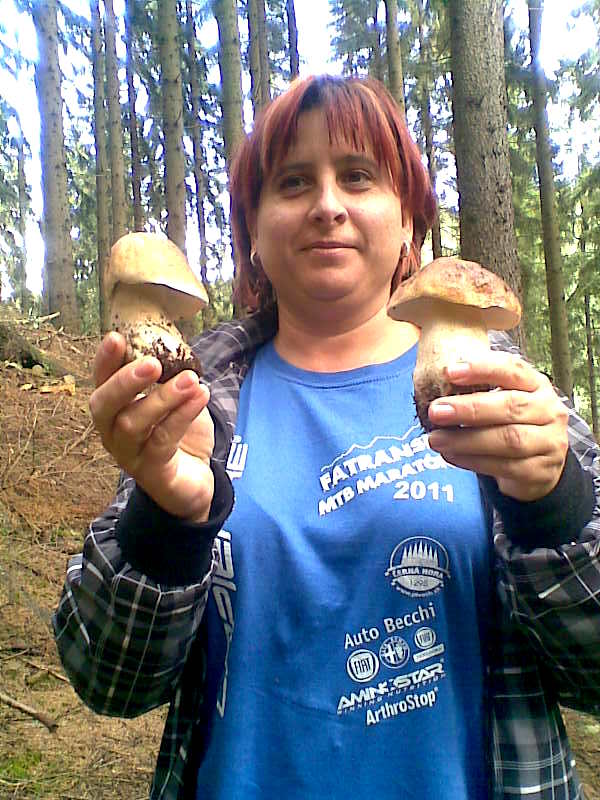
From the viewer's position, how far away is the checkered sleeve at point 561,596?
4.34 ft

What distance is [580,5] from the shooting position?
12461 millimetres

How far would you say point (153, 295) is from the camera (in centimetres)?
172

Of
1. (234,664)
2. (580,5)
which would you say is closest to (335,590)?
(234,664)

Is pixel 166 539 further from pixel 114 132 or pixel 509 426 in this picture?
pixel 114 132

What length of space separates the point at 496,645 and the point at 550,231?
9.92 meters

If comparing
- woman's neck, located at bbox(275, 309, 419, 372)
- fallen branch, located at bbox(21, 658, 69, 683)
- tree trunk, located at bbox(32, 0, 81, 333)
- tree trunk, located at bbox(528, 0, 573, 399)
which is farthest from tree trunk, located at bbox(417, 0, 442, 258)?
woman's neck, located at bbox(275, 309, 419, 372)

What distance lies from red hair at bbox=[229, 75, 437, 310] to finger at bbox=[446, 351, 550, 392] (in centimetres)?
71

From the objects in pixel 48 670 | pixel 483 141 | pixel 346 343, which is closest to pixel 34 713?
pixel 48 670

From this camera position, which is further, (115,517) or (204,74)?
(204,74)

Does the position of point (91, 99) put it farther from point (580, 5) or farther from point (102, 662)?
point (102, 662)

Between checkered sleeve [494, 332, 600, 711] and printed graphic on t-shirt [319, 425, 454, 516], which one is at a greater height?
Answer: printed graphic on t-shirt [319, 425, 454, 516]

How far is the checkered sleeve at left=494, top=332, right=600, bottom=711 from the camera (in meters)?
1.32

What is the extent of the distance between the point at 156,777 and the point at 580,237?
1494 cm

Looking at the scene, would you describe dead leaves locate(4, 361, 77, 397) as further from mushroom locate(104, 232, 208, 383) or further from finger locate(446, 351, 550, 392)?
finger locate(446, 351, 550, 392)
